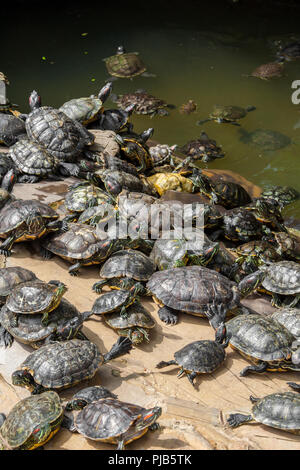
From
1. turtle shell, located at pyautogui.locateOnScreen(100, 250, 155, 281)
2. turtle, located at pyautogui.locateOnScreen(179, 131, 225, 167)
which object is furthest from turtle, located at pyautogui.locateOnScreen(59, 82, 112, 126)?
turtle shell, located at pyautogui.locateOnScreen(100, 250, 155, 281)

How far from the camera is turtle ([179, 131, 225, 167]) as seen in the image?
41.5 feet

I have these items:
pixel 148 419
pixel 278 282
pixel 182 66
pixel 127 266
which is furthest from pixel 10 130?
pixel 182 66

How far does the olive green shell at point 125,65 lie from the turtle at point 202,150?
15.8 feet

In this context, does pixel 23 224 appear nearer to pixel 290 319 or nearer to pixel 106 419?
pixel 106 419

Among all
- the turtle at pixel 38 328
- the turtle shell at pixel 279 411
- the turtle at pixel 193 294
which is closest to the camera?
the turtle shell at pixel 279 411

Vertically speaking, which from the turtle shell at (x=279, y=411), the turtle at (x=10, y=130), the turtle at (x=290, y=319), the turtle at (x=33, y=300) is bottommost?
the turtle at (x=290, y=319)

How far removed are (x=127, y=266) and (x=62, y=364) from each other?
79.4 inches

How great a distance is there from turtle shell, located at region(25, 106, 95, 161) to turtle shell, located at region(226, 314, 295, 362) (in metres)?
5.38

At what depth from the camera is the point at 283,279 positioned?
709 cm

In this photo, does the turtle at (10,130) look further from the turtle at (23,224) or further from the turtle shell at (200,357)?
the turtle shell at (200,357)

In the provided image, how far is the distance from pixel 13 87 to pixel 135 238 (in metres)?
10.3

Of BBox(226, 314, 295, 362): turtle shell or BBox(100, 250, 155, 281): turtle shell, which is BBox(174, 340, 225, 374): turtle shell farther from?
BBox(100, 250, 155, 281): turtle shell

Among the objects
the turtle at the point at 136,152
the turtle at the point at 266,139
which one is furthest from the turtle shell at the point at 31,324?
the turtle at the point at 266,139

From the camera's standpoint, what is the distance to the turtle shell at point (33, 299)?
17.7 feet
